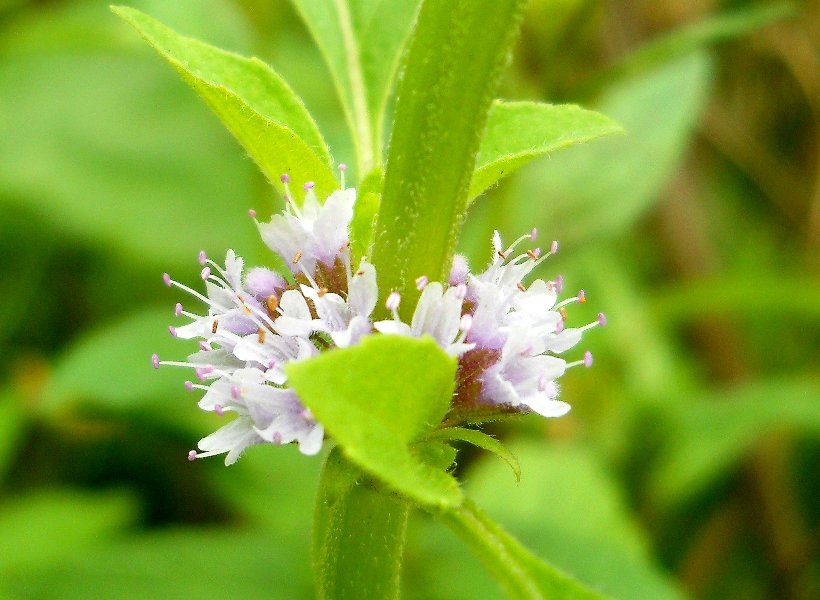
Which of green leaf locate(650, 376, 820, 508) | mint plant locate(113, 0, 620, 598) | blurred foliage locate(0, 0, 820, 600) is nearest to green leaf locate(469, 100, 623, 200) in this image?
mint plant locate(113, 0, 620, 598)

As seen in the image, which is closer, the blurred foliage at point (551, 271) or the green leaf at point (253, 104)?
the green leaf at point (253, 104)

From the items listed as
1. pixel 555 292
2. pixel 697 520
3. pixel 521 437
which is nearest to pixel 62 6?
pixel 521 437

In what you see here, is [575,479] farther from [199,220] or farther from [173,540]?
[199,220]

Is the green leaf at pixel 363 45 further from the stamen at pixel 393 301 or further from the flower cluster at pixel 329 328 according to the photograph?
the stamen at pixel 393 301

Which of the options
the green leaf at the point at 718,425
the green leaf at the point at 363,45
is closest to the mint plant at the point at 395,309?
the green leaf at the point at 363,45

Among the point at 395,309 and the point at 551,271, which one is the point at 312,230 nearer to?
the point at 395,309

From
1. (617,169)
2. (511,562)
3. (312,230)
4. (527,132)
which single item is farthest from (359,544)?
(617,169)
